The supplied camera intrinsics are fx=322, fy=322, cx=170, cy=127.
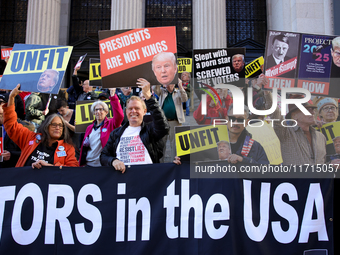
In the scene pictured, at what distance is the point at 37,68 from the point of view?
16.2ft

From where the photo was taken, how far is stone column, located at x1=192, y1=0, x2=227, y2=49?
1173 cm

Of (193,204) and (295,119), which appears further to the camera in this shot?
(295,119)

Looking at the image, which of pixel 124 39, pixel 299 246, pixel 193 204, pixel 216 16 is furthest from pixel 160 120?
pixel 216 16

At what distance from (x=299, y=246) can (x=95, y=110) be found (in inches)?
140

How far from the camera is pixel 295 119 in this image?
14.0ft

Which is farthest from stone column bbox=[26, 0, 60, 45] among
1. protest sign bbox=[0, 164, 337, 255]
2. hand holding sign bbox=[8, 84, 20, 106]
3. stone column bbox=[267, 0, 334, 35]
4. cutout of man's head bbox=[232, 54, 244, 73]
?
protest sign bbox=[0, 164, 337, 255]

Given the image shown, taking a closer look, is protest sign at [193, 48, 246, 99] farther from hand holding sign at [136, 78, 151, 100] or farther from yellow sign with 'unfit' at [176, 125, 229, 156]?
yellow sign with 'unfit' at [176, 125, 229, 156]

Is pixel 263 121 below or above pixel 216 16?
below

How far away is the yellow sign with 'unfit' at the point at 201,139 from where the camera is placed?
386 cm

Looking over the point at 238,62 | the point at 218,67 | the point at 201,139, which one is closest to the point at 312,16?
the point at 238,62

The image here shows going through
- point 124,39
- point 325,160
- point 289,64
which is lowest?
point 325,160

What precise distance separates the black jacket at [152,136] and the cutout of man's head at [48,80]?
1.34 m

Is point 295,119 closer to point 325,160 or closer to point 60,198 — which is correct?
point 325,160

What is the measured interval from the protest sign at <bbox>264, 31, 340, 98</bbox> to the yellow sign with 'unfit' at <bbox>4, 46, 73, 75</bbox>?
3116 millimetres
